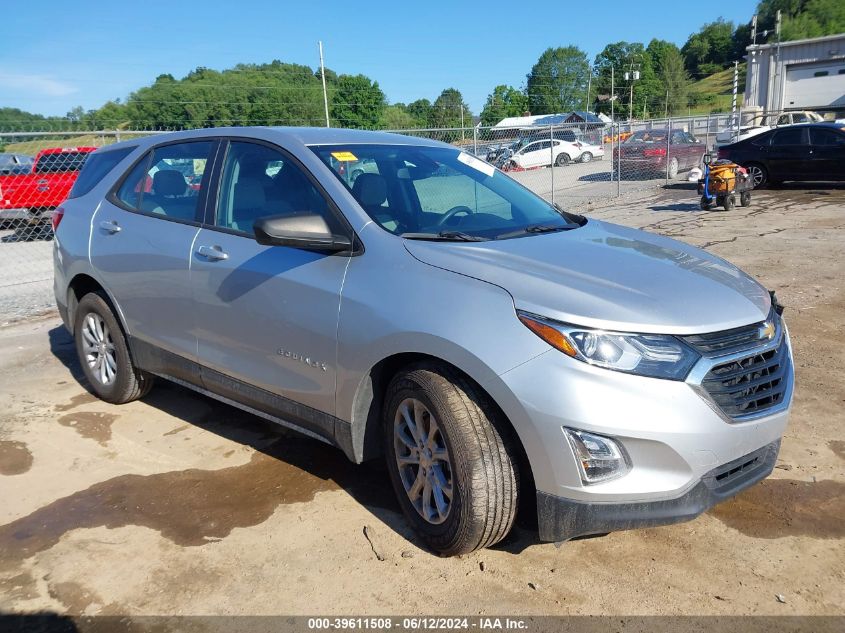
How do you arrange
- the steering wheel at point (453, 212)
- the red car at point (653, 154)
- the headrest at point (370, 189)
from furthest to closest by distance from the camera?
the red car at point (653, 154) → the steering wheel at point (453, 212) → the headrest at point (370, 189)

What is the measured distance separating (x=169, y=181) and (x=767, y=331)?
3.45 metres

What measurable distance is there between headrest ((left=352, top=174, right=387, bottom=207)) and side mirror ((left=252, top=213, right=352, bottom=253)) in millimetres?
269

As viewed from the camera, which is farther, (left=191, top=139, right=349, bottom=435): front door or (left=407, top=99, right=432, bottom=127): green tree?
(left=407, top=99, right=432, bottom=127): green tree

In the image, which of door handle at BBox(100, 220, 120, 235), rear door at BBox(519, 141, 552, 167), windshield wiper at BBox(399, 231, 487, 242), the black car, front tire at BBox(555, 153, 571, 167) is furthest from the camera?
front tire at BBox(555, 153, 571, 167)

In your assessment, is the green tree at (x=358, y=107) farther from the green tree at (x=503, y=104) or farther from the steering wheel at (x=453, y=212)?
the steering wheel at (x=453, y=212)

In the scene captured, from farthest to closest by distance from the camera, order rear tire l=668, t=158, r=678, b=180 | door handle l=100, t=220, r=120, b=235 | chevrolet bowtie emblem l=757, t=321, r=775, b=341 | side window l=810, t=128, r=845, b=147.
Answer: rear tire l=668, t=158, r=678, b=180 → side window l=810, t=128, r=845, b=147 → door handle l=100, t=220, r=120, b=235 → chevrolet bowtie emblem l=757, t=321, r=775, b=341

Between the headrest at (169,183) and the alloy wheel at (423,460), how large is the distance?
2.12m

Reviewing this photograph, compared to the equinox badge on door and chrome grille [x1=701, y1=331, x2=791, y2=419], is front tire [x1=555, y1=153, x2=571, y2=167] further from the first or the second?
chrome grille [x1=701, y1=331, x2=791, y2=419]

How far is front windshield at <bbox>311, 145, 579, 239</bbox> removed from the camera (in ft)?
11.3

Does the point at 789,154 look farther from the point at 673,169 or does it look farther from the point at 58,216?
A: the point at 58,216

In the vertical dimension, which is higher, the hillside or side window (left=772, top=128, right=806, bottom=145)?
the hillside

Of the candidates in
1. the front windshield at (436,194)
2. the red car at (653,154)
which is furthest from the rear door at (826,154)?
the front windshield at (436,194)

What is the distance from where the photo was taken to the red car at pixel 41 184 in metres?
12.9

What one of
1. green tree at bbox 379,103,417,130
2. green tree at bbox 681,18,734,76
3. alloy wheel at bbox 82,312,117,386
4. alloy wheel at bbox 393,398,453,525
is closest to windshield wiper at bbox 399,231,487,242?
alloy wheel at bbox 393,398,453,525
